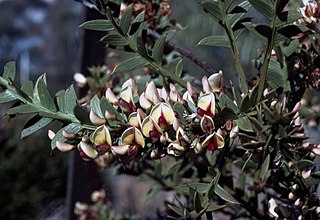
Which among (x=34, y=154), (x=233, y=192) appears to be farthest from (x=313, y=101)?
(x=34, y=154)

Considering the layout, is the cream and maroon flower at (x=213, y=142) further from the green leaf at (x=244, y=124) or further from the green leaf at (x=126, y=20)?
the green leaf at (x=126, y=20)

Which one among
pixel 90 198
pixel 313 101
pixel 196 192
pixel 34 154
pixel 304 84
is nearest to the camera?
pixel 196 192

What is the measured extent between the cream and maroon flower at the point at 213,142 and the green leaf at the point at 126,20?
13cm

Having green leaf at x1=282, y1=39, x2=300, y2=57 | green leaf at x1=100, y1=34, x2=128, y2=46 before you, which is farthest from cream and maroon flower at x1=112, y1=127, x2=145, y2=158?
green leaf at x1=282, y1=39, x2=300, y2=57

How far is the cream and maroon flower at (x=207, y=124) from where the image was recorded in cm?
40

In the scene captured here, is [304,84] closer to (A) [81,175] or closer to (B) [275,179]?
(B) [275,179]

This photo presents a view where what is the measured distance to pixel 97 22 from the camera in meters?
0.47

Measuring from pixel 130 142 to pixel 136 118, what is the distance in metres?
0.02

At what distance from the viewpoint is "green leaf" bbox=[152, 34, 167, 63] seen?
471 millimetres

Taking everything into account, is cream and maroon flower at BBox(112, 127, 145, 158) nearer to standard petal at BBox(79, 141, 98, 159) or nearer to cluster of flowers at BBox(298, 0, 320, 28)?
standard petal at BBox(79, 141, 98, 159)

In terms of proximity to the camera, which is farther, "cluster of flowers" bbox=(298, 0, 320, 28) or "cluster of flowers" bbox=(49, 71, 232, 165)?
"cluster of flowers" bbox=(298, 0, 320, 28)

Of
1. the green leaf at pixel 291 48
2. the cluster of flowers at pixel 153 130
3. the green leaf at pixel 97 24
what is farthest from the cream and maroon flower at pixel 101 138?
the green leaf at pixel 291 48

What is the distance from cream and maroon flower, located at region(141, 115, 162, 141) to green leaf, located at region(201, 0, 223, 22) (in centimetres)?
11

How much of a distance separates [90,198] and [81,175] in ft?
0.21
